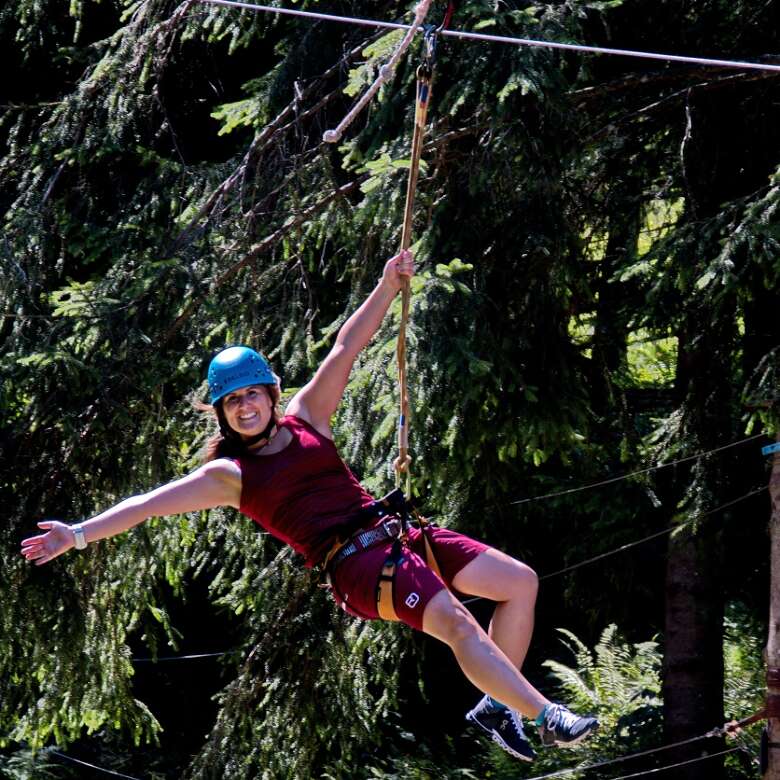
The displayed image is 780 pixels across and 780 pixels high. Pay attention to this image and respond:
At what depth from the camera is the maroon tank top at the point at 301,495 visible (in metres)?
4.41

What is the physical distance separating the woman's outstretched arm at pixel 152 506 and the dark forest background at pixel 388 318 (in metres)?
1.83

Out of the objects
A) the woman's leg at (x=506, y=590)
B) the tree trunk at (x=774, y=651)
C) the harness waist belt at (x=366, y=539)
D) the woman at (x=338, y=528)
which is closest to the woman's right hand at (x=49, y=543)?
the woman at (x=338, y=528)

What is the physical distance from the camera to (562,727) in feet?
13.3

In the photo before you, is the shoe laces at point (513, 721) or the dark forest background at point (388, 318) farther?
the dark forest background at point (388, 318)

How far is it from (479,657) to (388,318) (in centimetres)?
252

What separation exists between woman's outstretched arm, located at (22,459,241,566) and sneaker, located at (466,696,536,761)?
0.97 m

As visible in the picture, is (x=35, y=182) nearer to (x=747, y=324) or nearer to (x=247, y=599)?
(x=247, y=599)

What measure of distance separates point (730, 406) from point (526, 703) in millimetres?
4050

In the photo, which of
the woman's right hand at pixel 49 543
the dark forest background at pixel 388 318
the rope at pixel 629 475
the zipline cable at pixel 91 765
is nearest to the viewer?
the woman's right hand at pixel 49 543

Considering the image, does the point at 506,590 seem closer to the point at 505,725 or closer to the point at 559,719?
the point at 505,725

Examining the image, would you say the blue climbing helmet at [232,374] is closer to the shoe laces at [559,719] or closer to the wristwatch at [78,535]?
the wristwatch at [78,535]

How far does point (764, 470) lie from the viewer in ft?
25.4

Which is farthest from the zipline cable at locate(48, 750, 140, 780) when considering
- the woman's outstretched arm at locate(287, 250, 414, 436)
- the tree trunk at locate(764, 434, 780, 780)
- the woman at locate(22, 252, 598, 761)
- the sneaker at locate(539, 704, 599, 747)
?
the sneaker at locate(539, 704, 599, 747)

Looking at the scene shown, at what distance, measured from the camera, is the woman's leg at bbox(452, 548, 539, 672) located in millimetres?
4426
